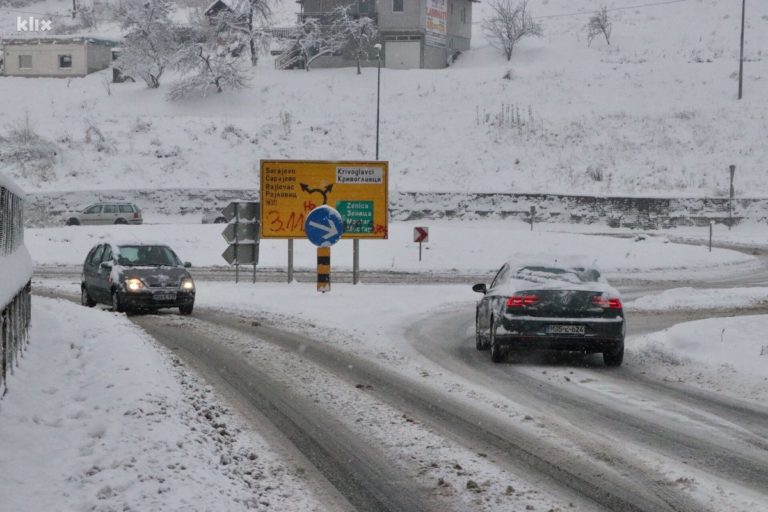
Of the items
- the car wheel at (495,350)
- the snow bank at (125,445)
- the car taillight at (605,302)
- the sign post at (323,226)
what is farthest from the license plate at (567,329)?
the sign post at (323,226)

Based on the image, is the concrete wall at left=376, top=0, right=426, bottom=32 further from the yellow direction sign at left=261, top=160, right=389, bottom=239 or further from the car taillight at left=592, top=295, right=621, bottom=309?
the car taillight at left=592, top=295, right=621, bottom=309

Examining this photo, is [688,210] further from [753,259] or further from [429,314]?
[429,314]

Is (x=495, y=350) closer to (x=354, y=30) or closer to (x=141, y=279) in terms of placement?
(x=141, y=279)

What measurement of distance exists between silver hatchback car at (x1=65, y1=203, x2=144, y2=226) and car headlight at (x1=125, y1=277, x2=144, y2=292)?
30.2 metres

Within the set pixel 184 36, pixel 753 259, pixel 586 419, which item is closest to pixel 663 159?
pixel 753 259

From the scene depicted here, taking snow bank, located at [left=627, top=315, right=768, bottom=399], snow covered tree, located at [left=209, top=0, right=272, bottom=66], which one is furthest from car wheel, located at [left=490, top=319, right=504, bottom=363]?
snow covered tree, located at [left=209, top=0, right=272, bottom=66]

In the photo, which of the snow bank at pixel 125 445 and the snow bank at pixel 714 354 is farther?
the snow bank at pixel 714 354

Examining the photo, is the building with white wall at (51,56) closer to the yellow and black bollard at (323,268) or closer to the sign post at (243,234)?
the sign post at (243,234)

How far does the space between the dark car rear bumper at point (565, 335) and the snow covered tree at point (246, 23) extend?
236 ft

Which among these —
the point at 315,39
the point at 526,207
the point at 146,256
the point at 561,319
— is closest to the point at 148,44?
the point at 315,39

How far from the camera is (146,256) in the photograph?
21.1m

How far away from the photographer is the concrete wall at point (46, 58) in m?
84.9

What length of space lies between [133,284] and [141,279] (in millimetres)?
191

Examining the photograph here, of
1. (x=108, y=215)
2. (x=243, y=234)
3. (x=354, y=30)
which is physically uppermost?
(x=354, y=30)
